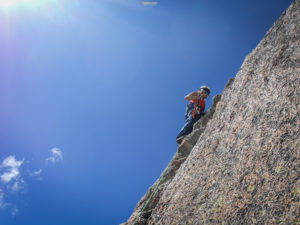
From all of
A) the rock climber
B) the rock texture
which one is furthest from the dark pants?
the rock texture

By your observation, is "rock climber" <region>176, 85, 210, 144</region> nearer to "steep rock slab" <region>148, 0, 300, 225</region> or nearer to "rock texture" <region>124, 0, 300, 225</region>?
"rock texture" <region>124, 0, 300, 225</region>

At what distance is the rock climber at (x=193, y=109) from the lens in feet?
35.3

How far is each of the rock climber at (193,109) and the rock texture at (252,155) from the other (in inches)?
120

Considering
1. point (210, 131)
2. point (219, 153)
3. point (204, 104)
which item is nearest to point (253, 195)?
point (219, 153)

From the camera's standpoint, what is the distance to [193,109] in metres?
11.1

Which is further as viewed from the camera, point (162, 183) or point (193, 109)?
point (193, 109)

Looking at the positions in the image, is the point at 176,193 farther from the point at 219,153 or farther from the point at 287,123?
the point at 287,123

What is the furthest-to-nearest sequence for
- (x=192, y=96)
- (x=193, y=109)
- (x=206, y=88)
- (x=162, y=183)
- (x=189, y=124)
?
(x=206, y=88)
(x=192, y=96)
(x=193, y=109)
(x=189, y=124)
(x=162, y=183)

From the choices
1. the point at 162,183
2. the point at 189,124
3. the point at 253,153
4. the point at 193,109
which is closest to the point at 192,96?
the point at 193,109

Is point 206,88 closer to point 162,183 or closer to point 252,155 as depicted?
point 162,183

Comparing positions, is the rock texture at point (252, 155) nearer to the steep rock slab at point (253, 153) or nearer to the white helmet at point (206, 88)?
the steep rock slab at point (253, 153)

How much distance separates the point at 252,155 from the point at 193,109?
21.2 ft

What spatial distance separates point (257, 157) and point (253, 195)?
0.76 metres

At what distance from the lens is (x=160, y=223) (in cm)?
617
